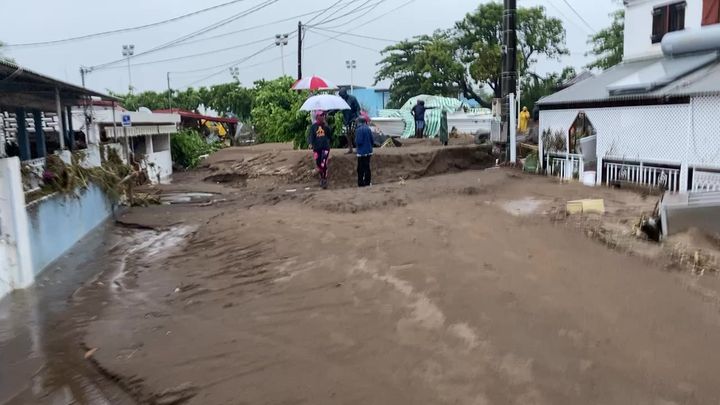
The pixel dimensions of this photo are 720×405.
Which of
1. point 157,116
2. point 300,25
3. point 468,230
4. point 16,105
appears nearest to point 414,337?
point 468,230

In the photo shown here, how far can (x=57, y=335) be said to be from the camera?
21.0 feet

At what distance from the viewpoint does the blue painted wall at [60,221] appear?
29.3 feet

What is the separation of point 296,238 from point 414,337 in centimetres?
436

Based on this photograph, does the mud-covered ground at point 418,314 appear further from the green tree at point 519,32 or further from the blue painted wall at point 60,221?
the green tree at point 519,32

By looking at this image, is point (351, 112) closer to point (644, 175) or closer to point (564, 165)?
point (564, 165)

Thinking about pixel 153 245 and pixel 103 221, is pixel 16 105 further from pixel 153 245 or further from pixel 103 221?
pixel 153 245

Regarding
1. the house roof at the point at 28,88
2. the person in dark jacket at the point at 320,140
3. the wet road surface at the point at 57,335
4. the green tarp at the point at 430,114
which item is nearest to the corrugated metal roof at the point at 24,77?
the house roof at the point at 28,88

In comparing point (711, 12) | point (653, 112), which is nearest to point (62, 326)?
point (653, 112)

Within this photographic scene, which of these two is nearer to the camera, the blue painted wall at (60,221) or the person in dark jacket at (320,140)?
the blue painted wall at (60,221)

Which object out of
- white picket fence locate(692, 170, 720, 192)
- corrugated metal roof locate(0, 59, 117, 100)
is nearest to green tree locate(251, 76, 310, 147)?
corrugated metal roof locate(0, 59, 117, 100)

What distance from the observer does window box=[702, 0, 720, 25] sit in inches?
543

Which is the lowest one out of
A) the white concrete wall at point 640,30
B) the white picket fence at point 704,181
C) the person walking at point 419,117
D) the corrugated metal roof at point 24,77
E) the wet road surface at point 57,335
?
the wet road surface at point 57,335

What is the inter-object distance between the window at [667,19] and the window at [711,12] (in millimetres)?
608

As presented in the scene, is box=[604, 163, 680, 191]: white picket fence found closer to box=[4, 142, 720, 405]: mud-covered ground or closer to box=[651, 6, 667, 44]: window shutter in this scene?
box=[4, 142, 720, 405]: mud-covered ground
